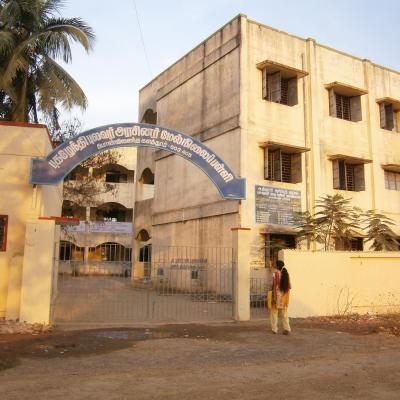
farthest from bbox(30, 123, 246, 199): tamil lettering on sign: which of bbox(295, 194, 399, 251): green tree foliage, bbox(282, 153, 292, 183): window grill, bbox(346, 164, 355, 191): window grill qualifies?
bbox(346, 164, 355, 191): window grill

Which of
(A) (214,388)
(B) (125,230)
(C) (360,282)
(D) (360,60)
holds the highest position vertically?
(D) (360,60)

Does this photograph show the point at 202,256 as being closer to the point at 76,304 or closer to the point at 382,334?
the point at 76,304

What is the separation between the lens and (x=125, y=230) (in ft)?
132

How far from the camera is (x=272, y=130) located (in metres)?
18.9

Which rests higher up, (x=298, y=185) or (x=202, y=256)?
(x=298, y=185)

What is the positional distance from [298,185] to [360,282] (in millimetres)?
6214

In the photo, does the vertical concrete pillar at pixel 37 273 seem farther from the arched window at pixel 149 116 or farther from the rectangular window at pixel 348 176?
the arched window at pixel 149 116

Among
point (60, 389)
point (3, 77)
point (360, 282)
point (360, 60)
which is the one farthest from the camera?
point (360, 60)

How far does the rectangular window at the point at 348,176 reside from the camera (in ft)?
67.0

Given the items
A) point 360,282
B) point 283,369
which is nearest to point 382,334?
point 360,282

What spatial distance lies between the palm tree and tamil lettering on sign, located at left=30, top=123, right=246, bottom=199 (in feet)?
25.2

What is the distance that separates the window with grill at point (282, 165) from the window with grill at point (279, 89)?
226cm

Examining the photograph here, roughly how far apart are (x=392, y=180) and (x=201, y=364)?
1864 cm

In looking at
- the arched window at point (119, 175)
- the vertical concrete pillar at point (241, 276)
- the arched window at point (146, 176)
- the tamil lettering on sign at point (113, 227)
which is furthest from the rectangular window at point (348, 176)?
the arched window at point (119, 175)
